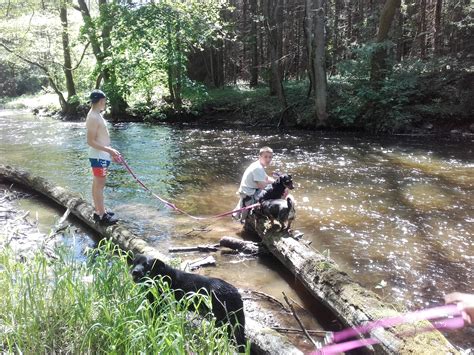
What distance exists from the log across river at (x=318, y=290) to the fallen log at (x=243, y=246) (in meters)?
0.14

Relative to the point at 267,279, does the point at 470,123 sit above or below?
above

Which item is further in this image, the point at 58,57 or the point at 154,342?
the point at 58,57

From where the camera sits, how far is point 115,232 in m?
5.77

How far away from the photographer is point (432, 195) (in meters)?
8.79

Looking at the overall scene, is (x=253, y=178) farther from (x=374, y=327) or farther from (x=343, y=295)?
(x=374, y=327)

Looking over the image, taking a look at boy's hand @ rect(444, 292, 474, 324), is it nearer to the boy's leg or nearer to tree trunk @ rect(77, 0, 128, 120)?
the boy's leg

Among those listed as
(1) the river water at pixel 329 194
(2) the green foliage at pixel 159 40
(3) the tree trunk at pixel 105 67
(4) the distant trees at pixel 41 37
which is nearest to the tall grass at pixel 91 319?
(1) the river water at pixel 329 194

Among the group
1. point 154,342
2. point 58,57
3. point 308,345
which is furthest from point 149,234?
point 58,57

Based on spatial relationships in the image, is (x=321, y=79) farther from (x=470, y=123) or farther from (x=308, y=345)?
(x=308, y=345)

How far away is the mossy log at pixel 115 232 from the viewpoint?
3493 millimetres

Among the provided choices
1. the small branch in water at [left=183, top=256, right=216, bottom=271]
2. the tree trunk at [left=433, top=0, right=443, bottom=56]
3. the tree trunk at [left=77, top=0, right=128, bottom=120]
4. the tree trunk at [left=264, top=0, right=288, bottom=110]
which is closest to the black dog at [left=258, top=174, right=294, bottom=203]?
the small branch in water at [left=183, top=256, right=216, bottom=271]

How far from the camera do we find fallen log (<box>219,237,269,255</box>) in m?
6.16

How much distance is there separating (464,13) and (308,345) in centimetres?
1708

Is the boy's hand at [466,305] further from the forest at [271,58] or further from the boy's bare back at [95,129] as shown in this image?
the forest at [271,58]
